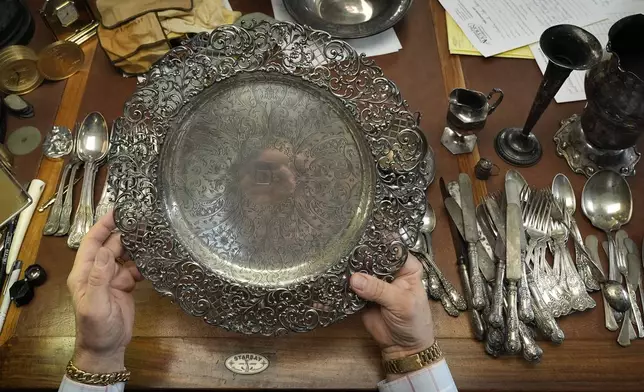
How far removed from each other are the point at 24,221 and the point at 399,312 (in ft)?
2.43

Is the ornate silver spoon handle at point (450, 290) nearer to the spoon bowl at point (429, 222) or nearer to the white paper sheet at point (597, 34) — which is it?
the spoon bowl at point (429, 222)

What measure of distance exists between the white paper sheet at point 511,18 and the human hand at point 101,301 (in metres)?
0.95

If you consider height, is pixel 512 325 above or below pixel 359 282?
below

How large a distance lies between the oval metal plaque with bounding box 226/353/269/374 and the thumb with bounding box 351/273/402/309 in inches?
10.3

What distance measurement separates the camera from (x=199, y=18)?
1.20m

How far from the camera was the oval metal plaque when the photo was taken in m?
0.87

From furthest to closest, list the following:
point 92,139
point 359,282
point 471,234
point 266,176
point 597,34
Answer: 1. point 597,34
2. point 92,139
3. point 471,234
4. point 266,176
5. point 359,282

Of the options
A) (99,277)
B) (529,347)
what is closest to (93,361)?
(99,277)

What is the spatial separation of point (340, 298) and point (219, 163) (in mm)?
304

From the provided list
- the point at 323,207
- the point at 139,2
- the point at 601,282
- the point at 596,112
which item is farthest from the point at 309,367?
the point at 139,2

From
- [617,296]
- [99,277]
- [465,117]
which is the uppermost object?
[99,277]

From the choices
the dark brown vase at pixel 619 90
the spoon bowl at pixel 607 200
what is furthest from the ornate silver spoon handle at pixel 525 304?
the dark brown vase at pixel 619 90

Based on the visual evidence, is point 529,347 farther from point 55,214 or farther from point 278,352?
point 55,214

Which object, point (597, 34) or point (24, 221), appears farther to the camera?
point (597, 34)
